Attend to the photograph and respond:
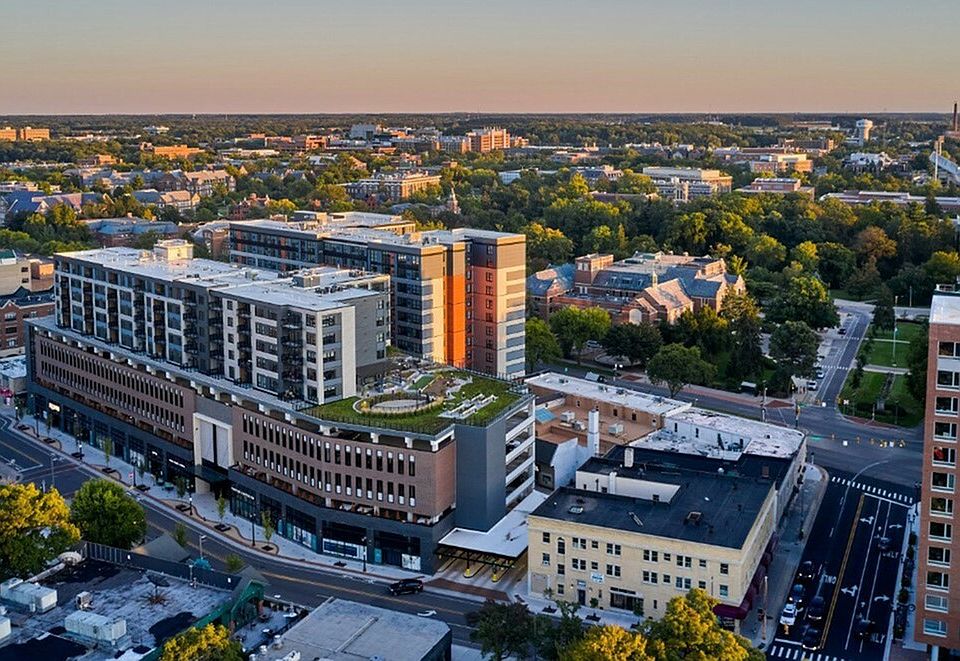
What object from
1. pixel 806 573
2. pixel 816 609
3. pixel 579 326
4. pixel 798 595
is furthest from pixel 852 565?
pixel 579 326

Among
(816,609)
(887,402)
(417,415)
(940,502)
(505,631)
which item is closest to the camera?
(505,631)

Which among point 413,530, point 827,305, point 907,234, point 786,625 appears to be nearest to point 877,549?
point 786,625

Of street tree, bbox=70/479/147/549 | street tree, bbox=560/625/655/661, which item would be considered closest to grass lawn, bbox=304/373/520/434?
street tree, bbox=70/479/147/549

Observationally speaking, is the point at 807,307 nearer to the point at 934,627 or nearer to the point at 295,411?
the point at 934,627

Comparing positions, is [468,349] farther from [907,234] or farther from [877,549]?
[907,234]

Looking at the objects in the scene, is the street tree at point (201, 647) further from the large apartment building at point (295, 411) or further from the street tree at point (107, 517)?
the large apartment building at point (295, 411)
